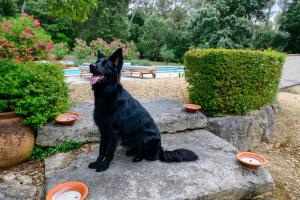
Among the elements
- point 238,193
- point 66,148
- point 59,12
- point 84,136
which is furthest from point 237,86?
point 59,12

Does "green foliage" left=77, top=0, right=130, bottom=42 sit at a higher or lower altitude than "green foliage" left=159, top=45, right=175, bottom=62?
Answer: higher

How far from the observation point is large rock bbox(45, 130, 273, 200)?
7.90 feet

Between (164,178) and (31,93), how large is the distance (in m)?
2.26

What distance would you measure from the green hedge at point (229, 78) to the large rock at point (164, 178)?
133 cm

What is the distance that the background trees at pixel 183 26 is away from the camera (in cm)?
1558

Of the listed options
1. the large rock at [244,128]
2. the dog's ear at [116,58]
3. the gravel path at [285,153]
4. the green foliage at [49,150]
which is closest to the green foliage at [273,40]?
the gravel path at [285,153]

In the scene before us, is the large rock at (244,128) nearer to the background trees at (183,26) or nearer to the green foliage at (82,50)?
the background trees at (183,26)

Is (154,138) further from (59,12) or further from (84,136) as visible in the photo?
(59,12)

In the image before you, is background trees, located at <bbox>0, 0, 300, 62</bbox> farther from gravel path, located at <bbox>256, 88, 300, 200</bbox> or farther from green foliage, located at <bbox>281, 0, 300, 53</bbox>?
gravel path, located at <bbox>256, 88, 300, 200</bbox>

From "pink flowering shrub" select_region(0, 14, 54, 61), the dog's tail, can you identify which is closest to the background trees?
"pink flowering shrub" select_region(0, 14, 54, 61)

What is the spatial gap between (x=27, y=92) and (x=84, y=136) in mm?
1019

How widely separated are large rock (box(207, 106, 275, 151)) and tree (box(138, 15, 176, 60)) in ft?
62.5

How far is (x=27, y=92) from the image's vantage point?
3311mm

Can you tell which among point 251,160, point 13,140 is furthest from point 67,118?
point 251,160
